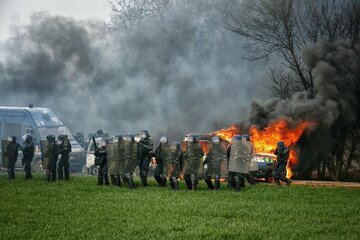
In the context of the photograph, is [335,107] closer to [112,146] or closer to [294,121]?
[294,121]

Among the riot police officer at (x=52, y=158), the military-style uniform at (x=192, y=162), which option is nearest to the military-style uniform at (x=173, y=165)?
the military-style uniform at (x=192, y=162)

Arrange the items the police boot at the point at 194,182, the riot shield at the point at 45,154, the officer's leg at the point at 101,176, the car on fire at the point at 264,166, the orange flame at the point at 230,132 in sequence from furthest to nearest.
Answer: the orange flame at the point at 230,132 < the car on fire at the point at 264,166 < the riot shield at the point at 45,154 < the officer's leg at the point at 101,176 < the police boot at the point at 194,182

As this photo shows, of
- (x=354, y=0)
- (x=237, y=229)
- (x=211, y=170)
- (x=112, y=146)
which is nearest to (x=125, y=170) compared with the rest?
(x=112, y=146)

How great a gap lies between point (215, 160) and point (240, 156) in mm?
845

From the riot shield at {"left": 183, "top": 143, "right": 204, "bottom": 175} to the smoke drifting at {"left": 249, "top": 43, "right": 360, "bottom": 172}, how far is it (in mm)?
10248

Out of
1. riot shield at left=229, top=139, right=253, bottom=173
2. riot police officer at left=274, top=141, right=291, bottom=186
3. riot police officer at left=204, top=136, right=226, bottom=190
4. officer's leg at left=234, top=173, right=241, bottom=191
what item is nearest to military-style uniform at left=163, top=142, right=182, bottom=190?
riot police officer at left=204, top=136, right=226, bottom=190

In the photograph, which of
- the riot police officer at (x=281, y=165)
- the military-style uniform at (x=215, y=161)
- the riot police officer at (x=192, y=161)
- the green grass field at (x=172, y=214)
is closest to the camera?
the green grass field at (x=172, y=214)

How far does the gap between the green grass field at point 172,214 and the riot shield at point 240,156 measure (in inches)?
53.8

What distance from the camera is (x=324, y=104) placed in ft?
98.7

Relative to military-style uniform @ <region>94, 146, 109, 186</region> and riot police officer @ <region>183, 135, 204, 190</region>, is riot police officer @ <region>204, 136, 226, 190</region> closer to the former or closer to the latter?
riot police officer @ <region>183, 135, 204, 190</region>

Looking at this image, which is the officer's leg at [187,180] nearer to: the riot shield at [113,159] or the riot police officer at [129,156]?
the riot police officer at [129,156]

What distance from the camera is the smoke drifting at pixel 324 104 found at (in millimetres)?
29844

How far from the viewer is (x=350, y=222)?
504 inches

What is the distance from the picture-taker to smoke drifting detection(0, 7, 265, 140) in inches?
1588
